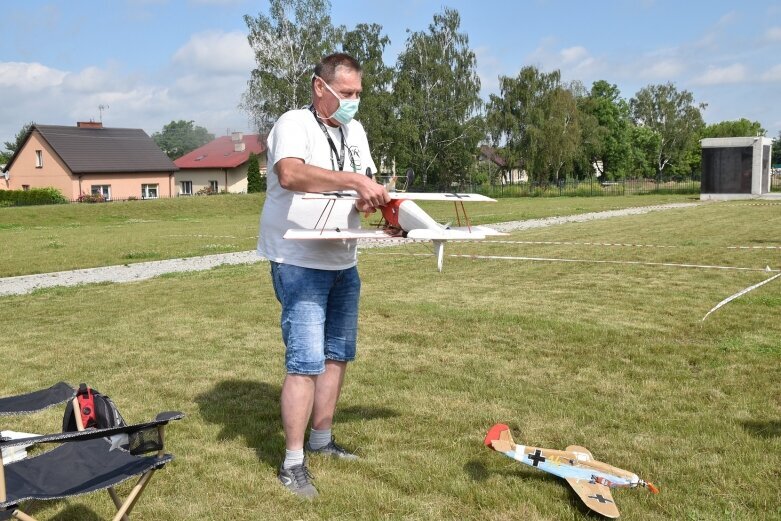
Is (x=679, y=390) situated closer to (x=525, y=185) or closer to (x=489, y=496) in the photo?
(x=489, y=496)

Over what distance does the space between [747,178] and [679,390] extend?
39.2 metres

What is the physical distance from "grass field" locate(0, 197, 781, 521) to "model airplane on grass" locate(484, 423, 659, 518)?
0.08m

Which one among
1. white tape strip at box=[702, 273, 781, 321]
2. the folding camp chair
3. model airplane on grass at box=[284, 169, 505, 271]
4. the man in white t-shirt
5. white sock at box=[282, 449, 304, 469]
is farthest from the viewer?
white tape strip at box=[702, 273, 781, 321]

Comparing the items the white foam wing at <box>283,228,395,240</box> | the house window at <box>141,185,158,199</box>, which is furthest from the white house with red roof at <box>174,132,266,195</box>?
the white foam wing at <box>283,228,395,240</box>

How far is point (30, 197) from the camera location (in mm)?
44062

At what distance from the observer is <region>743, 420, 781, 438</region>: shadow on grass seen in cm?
401

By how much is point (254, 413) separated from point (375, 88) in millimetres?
49971

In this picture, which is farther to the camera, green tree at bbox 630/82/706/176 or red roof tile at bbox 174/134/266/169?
green tree at bbox 630/82/706/176

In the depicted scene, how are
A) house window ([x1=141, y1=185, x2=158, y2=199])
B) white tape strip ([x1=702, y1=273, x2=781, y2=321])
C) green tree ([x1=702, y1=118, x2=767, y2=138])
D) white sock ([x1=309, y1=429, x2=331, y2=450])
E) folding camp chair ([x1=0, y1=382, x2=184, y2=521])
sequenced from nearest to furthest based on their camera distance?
folding camp chair ([x1=0, y1=382, x2=184, y2=521])
white sock ([x1=309, y1=429, x2=331, y2=450])
white tape strip ([x1=702, y1=273, x2=781, y2=321])
house window ([x1=141, y1=185, x2=158, y2=199])
green tree ([x1=702, y1=118, x2=767, y2=138])

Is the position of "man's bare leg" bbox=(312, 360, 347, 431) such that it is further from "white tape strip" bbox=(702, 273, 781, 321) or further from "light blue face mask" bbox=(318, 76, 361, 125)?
"white tape strip" bbox=(702, 273, 781, 321)

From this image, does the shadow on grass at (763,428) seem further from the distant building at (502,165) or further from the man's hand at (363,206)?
the distant building at (502,165)

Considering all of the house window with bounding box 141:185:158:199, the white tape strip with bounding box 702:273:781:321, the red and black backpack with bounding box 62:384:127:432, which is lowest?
the white tape strip with bounding box 702:273:781:321

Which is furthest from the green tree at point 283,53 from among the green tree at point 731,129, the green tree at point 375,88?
the green tree at point 731,129

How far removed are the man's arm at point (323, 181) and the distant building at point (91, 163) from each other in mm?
52664
